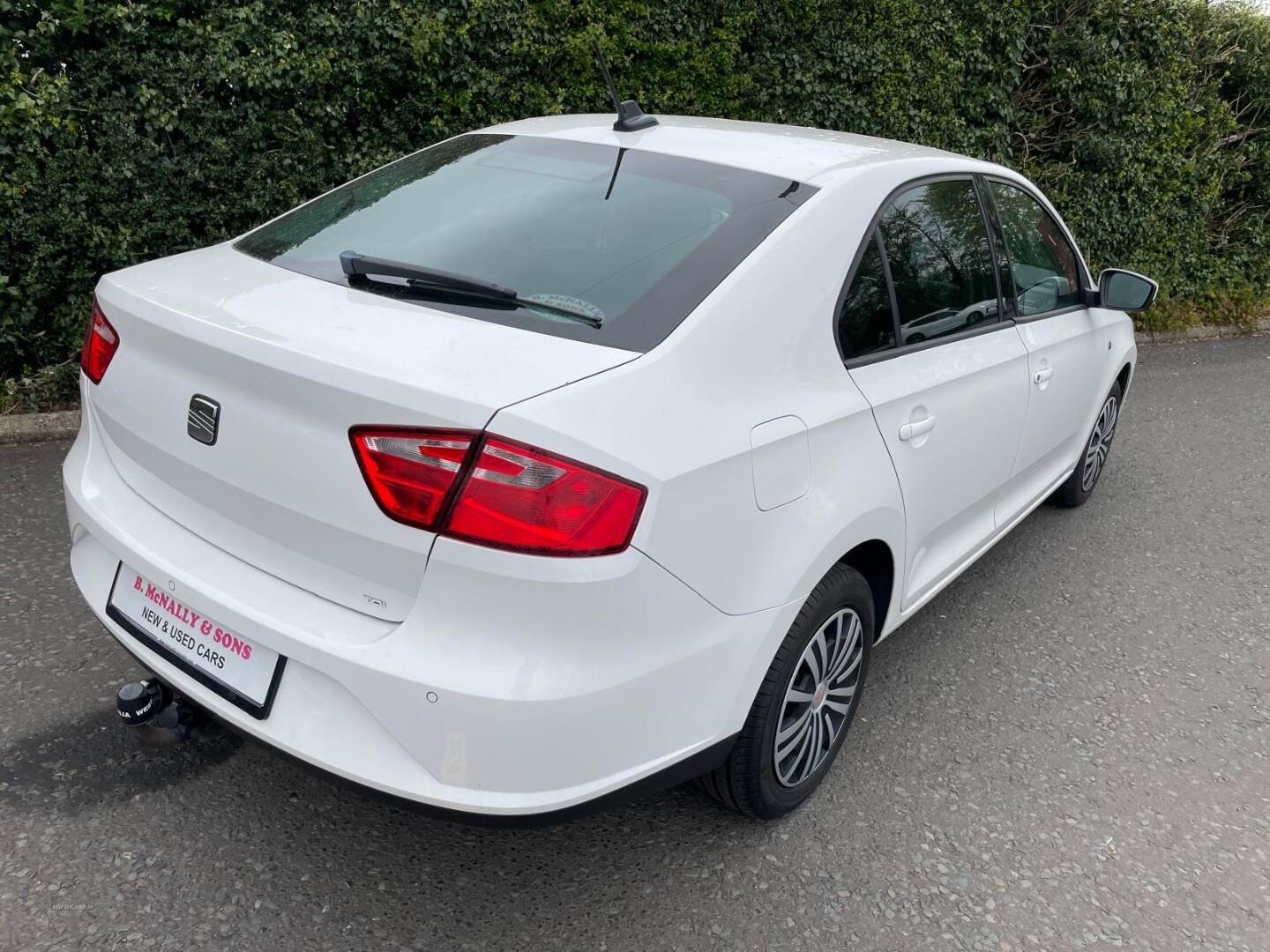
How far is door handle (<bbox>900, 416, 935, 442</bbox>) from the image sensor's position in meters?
2.62

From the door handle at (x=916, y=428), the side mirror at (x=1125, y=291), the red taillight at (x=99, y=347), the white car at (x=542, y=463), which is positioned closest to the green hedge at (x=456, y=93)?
the white car at (x=542, y=463)

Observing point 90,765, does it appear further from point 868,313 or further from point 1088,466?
point 1088,466

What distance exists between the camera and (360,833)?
8.07 feet

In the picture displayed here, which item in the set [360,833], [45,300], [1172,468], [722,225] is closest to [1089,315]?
[1172,468]

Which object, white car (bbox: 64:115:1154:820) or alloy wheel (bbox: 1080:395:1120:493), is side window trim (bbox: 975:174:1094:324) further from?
alloy wheel (bbox: 1080:395:1120:493)

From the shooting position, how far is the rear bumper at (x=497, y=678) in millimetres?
1775

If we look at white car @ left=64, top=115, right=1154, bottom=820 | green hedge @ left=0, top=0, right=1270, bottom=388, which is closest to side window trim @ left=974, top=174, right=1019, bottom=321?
white car @ left=64, top=115, right=1154, bottom=820

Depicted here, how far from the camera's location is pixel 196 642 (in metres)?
2.10

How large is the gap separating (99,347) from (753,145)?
1.77 meters

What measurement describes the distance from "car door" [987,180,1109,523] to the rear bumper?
6.53ft

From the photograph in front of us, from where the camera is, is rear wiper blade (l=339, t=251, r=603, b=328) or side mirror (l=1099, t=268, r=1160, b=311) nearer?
rear wiper blade (l=339, t=251, r=603, b=328)

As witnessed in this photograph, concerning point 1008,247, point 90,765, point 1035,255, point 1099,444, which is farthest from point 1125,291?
point 90,765

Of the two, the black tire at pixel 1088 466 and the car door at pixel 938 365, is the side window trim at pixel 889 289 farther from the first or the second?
the black tire at pixel 1088 466

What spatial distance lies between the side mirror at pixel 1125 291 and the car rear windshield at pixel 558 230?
2.14 metres
